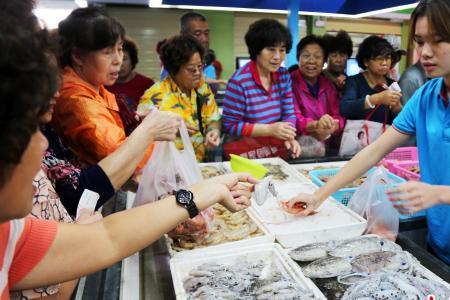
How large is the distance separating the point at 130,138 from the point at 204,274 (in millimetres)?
610

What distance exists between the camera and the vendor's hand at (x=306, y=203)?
1585 millimetres

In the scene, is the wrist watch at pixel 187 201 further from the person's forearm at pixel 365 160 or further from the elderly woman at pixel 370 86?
the elderly woman at pixel 370 86

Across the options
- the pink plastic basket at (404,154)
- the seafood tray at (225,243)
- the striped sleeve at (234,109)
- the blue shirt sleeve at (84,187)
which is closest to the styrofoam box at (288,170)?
the striped sleeve at (234,109)

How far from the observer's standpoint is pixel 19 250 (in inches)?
31.6

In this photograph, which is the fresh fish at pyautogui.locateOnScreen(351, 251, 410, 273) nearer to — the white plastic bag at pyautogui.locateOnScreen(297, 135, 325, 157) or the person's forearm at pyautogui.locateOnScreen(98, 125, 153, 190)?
the person's forearm at pyautogui.locateOnScreen(98, 125, 153, 190)

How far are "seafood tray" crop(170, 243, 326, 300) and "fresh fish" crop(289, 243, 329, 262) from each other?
0.13 ft

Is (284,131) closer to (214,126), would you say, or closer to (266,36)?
(214,126)

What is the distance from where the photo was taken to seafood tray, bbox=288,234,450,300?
1069 millimetres

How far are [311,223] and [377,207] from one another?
0.96ft

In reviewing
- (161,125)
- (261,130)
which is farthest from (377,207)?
(261,130)

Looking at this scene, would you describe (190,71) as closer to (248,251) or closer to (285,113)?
(285,113)

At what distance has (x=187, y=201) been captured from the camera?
107 cm

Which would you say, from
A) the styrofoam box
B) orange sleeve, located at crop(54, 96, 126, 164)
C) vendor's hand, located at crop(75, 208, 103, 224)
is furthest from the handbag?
vendor's hand, located at crop(75, 208, 103, 224)

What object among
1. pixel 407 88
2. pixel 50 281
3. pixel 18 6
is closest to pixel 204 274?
pixel 50 281
